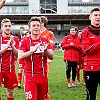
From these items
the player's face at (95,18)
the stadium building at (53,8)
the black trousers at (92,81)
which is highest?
the stadium building at (53,8)

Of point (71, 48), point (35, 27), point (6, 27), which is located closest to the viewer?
point (35, 27)

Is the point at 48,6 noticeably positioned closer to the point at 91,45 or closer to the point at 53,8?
the point at 53,8

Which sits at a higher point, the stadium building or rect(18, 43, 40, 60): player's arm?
the stadium building

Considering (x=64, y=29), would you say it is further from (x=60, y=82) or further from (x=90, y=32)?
(x=90, y=32)

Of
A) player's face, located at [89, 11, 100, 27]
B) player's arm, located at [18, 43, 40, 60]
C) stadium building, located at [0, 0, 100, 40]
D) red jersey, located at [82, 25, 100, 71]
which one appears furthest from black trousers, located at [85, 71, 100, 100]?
stadium building, located at [0, 0, 100, 40]

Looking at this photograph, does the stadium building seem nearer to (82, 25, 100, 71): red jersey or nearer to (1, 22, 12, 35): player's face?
(1, 22, 12, 35): player's face

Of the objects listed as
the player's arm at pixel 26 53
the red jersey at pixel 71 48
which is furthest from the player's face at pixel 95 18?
the red jersey at pixel 71 48

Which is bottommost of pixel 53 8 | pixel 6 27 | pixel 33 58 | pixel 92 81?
pixel 92 81

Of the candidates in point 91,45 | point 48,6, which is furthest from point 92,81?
point 48,6

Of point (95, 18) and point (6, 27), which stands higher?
point (95, 18)

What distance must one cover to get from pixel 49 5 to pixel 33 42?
65.3m

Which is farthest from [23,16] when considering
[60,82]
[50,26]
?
[60,82]

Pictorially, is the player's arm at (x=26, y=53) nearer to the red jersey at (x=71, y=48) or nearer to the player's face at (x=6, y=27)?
the player's face at (x=6, y=27)

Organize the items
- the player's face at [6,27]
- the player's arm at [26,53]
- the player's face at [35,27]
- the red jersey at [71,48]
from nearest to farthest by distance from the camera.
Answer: the player's arm at [26,53]
the player's face at [35,27]
the player's face at [6,27]
the red jersey at [71,48]
